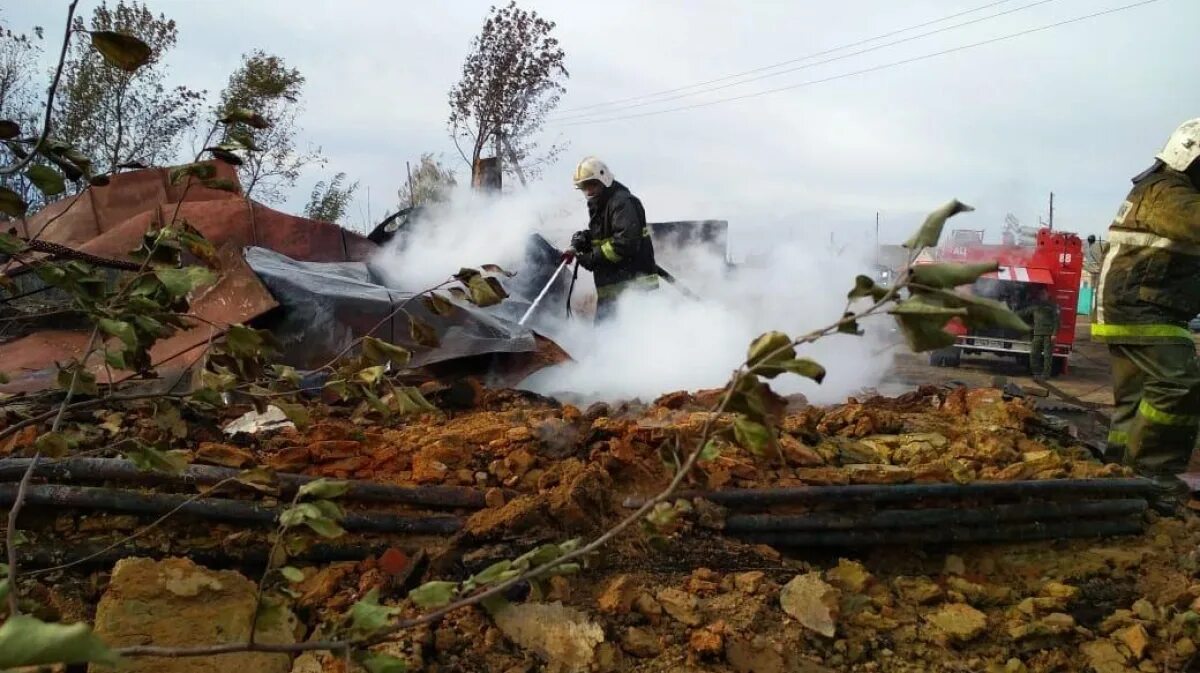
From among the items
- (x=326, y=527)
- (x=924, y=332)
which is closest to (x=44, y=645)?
(x=326, y=527)

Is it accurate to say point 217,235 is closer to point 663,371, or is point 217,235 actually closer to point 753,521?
point 663,371

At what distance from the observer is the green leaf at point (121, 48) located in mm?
1307

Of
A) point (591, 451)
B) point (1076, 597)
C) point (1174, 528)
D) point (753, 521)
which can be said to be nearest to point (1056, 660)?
point (1076, 597)

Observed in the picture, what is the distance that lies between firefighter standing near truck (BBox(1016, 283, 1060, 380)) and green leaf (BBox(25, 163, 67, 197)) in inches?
395

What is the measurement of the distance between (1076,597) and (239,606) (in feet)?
8.65

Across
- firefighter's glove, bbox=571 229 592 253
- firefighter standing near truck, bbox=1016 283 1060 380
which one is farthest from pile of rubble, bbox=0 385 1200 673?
firefighter standing near truck, bbox=1016 283 1060 380

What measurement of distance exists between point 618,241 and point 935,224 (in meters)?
4.81

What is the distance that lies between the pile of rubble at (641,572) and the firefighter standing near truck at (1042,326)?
7.09 metres

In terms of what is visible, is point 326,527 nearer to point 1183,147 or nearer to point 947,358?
point 1183,147

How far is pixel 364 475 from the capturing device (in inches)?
110

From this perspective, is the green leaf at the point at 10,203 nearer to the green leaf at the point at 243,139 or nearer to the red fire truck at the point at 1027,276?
the green leaf at the point at 243,139

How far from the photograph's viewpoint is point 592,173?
19.6ft

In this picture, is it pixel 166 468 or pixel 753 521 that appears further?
pixel 753 521

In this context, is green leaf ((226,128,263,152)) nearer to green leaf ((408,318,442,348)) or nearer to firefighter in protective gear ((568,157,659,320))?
green leaf ((408,318,442,348))
